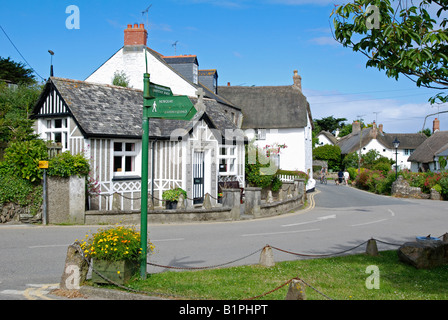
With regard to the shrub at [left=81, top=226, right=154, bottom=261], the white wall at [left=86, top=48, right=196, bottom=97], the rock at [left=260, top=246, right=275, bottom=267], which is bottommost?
the rock at [left=260, top=246, right=275, bottom=267]

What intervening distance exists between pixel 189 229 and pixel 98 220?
346 cm

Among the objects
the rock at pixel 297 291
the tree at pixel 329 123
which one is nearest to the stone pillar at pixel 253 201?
the rock at pixel 297 291

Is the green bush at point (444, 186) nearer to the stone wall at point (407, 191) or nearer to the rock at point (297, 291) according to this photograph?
the stone wall at point (407, 191)

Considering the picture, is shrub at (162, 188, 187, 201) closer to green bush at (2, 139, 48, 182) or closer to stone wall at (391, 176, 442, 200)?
green bush at (2, 139, 48, 182)

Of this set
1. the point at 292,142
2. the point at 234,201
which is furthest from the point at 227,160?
the point at 292,142

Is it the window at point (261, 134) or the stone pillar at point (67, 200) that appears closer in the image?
the stone pillar at point (67, 200)

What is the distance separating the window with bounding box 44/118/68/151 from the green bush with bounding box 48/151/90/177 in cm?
241

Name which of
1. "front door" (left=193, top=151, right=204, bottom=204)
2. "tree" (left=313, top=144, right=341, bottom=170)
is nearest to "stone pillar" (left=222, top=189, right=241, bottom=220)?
"front door" (left=193, top=151, right=204, bottom=204)

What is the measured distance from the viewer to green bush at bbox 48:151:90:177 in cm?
1509

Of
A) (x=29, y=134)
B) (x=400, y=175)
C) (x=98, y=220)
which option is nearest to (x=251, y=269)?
(x=98, y=220)

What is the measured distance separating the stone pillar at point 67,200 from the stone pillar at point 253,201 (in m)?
7.14

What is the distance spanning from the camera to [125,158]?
18859 mm

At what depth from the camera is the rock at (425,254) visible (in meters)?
9.43
